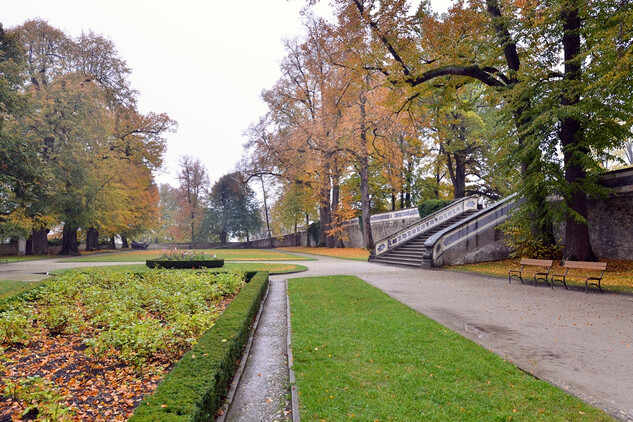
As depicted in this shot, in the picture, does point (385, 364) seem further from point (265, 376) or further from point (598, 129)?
point (598, 129)

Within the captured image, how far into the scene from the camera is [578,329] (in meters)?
6.22

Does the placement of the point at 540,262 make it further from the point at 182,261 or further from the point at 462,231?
the point at 182,261

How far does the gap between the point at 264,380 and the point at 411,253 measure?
49.1 feet

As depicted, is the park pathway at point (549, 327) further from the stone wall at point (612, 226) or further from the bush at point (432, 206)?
the bush at point (432, 206)

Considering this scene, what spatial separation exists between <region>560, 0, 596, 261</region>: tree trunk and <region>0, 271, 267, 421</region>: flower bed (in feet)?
41.9

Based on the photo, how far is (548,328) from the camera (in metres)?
6.30

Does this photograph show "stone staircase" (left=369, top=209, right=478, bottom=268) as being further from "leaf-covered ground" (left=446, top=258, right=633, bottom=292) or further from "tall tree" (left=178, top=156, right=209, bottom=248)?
"tall tree" (left=178, top=156, right=209, bottom=248)

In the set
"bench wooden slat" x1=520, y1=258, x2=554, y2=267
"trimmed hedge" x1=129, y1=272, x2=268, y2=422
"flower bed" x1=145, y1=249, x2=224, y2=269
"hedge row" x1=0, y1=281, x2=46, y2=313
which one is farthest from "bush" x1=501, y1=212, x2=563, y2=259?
"hedge row" x1=0, y1=281, x2=46, y2=313

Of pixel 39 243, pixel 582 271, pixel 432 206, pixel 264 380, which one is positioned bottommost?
pixel 264 380

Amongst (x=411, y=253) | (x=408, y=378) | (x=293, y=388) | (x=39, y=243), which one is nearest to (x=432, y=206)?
(x=411, y=253)

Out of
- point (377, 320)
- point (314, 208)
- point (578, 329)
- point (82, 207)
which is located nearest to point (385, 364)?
point (377, 320)

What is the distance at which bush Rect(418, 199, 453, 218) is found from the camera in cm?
2347

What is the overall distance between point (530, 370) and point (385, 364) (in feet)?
5.66

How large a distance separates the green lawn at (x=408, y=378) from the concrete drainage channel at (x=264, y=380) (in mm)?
161
